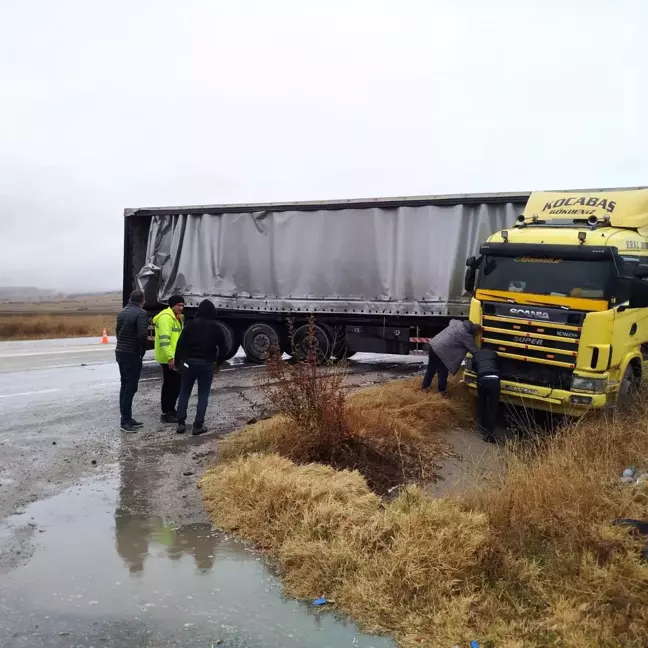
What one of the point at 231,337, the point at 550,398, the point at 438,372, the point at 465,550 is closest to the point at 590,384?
the point at 550,398

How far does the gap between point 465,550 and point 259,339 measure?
10151 mm

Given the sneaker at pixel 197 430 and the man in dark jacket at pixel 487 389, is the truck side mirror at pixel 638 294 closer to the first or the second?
the man in dark jacket at pixel 487 389

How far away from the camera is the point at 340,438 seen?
6336 mm

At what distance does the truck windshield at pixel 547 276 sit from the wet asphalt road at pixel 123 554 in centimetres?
388

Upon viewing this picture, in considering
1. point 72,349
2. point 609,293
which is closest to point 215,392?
point 609,293

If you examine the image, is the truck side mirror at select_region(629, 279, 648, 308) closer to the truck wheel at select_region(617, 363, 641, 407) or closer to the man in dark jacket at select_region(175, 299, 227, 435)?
the truck wheel at select_region(617, 363, 641, 407)

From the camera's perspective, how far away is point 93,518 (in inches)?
207

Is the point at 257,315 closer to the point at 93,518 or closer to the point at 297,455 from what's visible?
the point at 297,455

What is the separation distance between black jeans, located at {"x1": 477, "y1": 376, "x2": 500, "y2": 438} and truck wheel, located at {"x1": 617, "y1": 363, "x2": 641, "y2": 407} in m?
1.46

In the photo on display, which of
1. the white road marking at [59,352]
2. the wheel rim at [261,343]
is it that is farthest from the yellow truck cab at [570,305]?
the white road marking at [59,352]

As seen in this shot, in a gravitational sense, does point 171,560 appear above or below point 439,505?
below

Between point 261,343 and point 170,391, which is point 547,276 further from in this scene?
point 261,343

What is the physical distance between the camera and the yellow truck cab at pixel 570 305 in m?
7.62

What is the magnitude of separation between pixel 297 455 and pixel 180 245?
955cm
